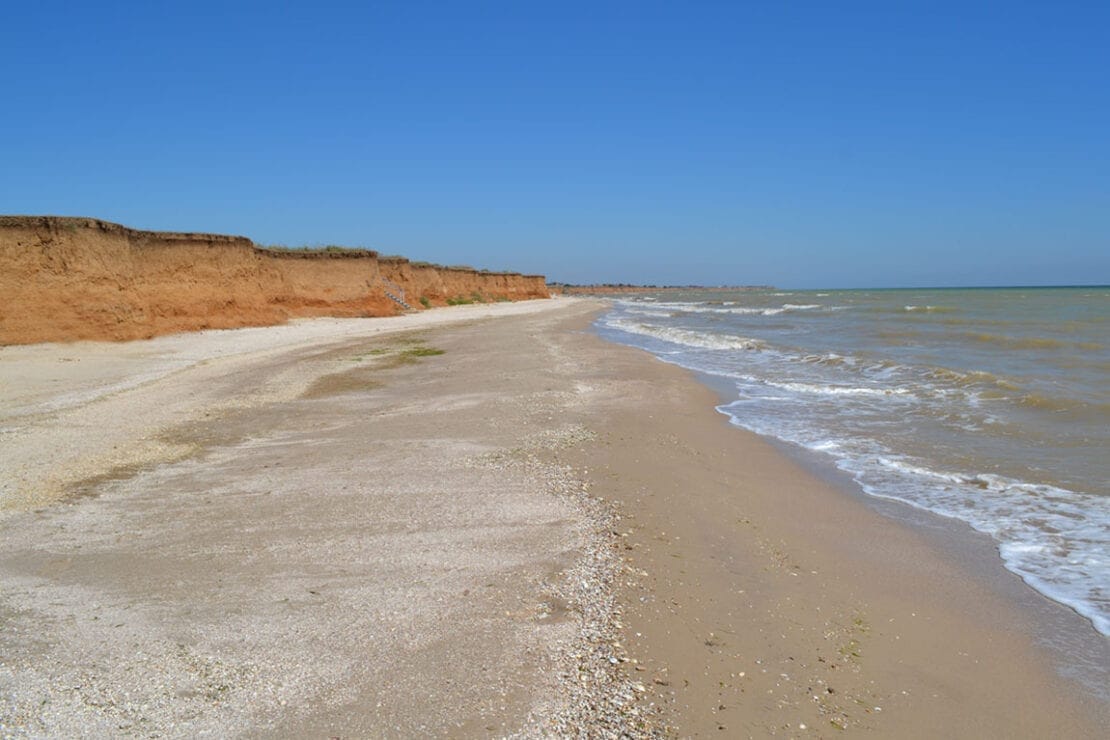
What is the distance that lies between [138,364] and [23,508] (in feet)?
34.4

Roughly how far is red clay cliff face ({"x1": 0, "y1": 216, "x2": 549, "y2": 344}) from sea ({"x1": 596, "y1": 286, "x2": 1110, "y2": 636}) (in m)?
14.2

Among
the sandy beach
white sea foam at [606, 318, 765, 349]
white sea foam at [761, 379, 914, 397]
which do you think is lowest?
white sea foam at [606, 318, 765, 349]

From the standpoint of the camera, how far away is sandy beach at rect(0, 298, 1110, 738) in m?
2.85

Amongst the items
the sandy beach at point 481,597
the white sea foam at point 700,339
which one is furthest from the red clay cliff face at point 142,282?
the white sea foam at point 700,339

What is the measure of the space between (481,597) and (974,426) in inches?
293

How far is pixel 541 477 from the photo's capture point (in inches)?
241

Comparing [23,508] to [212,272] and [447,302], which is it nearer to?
[212,272]

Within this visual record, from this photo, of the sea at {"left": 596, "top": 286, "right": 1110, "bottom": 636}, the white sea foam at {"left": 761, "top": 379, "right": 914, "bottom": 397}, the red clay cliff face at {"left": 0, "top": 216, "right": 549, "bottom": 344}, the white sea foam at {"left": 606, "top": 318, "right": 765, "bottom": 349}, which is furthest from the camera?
the white sea foam at {"left": 606, "top": 318, "right": 765, "bottom": 349}

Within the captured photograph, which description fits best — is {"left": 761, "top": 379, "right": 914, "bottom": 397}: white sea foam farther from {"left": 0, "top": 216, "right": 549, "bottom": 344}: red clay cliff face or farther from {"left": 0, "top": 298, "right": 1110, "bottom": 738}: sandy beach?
{"left": 0, "top": 216, "right": 549, "bottom": 344}: red clay cliff face

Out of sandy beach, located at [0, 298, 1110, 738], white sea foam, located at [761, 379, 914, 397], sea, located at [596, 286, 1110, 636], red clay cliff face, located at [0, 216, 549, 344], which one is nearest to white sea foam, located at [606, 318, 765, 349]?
sea, located at [596, 286, 1110, 636]

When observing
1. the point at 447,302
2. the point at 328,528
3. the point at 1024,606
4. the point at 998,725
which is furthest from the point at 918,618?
the point at 447,302

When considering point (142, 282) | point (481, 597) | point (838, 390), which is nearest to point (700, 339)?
point (838, 390)

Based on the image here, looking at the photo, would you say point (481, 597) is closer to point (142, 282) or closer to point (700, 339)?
point (142, 282)

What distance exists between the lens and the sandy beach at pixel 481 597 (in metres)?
2.85
